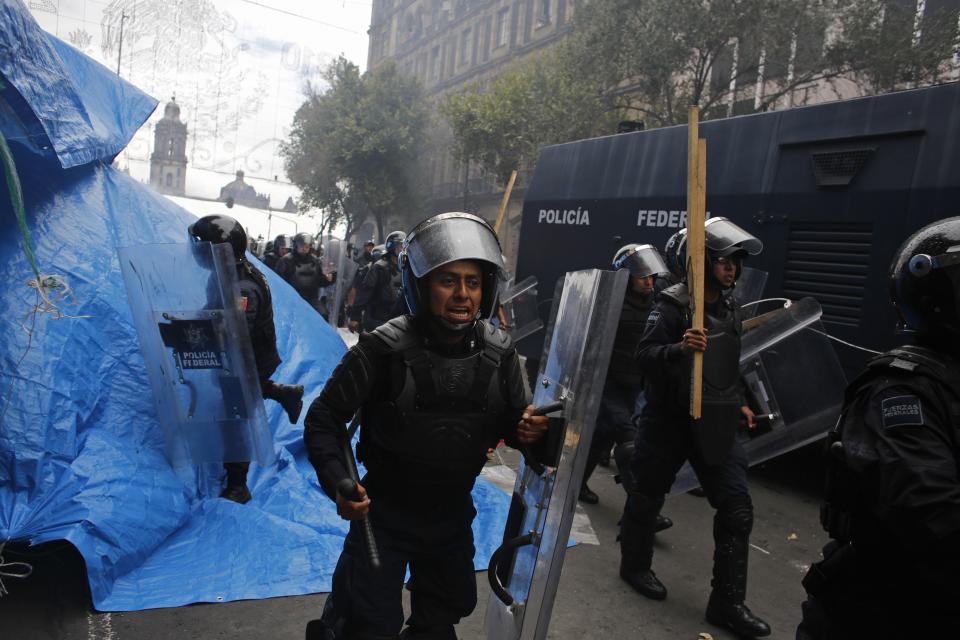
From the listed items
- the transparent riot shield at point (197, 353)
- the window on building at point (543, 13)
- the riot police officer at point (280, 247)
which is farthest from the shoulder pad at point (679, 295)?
the window on building at point (543, 13)

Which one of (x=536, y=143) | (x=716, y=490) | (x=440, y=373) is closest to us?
(x=440, y=373)

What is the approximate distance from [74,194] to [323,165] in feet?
105

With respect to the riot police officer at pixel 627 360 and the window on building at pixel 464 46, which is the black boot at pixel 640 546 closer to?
the riot police officer at pixel 627 360

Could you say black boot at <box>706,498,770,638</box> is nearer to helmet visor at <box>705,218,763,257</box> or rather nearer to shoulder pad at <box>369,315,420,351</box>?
helmet visor at <box>705,218,763,257</box>

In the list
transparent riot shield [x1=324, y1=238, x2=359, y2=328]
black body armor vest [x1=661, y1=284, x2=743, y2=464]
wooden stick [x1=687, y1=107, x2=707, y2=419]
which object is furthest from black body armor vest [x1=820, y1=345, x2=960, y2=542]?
transparent riot shield [x1=324, y1=238, x2=359, y2=328]

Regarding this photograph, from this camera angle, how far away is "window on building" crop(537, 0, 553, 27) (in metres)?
35.2

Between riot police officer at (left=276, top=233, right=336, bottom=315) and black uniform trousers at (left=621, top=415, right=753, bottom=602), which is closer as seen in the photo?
black uniform trousers at (left=621, top=415, right=753, bottom=602)

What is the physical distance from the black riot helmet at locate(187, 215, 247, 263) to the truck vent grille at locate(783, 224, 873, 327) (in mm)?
4110

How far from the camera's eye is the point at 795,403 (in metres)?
4.65

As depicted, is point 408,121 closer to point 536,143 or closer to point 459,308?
point 536,143

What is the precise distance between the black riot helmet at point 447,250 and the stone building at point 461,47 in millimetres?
26792

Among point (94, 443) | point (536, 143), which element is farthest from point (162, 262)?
point (536, 143)

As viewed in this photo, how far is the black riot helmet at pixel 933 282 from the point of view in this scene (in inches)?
60.6

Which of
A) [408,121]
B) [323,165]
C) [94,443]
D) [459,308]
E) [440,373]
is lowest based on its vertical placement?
[94,443]
